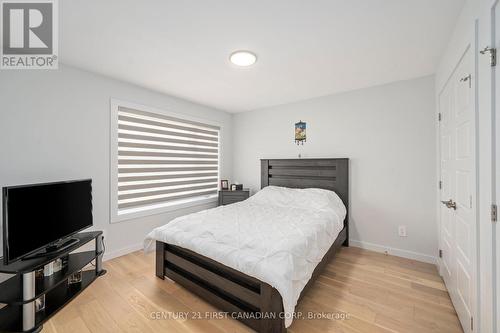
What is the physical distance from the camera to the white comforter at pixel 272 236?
1.43 metres

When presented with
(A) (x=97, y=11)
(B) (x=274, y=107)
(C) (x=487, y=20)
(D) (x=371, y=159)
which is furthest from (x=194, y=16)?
(D) (x=371, y=159)

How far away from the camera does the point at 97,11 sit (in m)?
1.49

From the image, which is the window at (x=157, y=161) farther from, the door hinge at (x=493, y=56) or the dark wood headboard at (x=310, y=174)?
the door hinge at (x=493, y=56)

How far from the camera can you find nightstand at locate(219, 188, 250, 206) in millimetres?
3859

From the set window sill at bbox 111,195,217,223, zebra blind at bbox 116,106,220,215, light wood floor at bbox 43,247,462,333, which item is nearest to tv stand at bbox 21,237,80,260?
light wood floor at bbox 43,247,462,333

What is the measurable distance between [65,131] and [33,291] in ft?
5.31

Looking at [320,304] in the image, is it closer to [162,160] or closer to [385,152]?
[385,152]

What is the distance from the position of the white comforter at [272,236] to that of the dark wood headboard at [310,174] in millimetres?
233

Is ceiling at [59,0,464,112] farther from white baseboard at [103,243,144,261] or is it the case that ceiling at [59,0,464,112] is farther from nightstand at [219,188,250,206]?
white baseboard at [103,243,144,261]

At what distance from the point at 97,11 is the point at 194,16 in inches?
27.6

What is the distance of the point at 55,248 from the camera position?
5.81 ft

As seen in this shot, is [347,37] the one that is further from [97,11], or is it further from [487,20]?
[97,11]

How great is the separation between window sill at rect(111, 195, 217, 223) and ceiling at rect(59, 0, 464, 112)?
180 centimetres

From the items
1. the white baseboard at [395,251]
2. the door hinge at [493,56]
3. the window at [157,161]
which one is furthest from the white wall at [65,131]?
the door hinge at [493,56]
